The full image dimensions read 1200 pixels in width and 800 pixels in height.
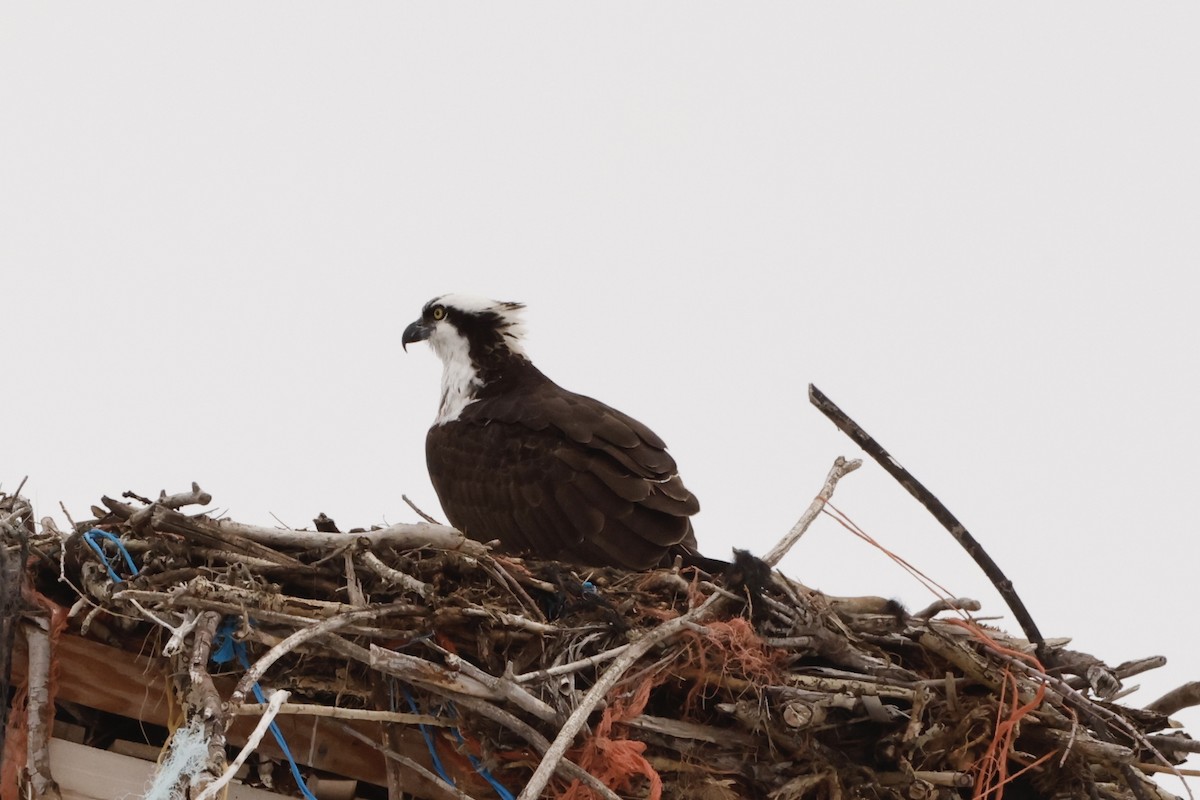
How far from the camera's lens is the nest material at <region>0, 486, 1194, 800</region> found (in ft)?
13.7

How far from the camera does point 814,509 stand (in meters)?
5.57

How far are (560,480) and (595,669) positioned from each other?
80.3 inches

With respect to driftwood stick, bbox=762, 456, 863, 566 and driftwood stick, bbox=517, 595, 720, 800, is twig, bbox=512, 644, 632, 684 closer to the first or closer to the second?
driftwood stick, bbox=517, 595, 720, 800

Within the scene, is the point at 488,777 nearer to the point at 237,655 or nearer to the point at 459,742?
the point at 459,742

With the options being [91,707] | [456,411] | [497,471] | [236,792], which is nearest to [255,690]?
Answer: [236,792]

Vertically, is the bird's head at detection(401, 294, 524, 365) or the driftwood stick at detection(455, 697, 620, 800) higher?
Result: the bird's head at detection(401, 294, 524, 365)

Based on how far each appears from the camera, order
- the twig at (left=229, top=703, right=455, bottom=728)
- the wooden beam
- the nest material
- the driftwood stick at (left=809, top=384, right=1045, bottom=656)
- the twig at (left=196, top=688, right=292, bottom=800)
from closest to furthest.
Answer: the twig at (left=196, top=688, right=292, bottom=800)
the twig at (left=229, top=703, right=455, bottom=728)
the nest material
the wooden beam
the driftwood stick at (left=809, top=384, right=1045, bottom=656)

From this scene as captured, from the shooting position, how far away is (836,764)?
4527mm

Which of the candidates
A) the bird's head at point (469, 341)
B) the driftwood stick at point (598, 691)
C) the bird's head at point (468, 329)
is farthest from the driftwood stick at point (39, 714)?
the bird's head at point (468, 329)

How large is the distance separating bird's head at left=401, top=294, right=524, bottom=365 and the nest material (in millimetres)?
3103

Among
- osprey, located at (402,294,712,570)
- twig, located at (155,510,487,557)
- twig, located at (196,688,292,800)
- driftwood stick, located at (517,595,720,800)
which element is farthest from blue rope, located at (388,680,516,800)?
osprey, located at (402,294,712,570)

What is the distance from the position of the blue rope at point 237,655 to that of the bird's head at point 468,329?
358cm

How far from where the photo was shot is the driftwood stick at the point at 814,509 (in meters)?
5.29

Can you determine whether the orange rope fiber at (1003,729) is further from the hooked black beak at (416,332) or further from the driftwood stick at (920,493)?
the hooked black beak at (416,332)
